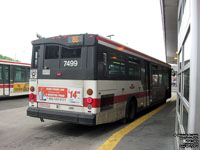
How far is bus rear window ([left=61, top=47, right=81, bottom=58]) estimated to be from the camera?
560 centimetres

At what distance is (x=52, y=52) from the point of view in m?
6.05

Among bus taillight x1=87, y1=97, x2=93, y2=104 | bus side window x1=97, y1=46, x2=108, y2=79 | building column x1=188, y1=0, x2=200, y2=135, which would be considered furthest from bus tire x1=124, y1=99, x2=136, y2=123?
building column x1=188, y1=0, x2=200, y2=135

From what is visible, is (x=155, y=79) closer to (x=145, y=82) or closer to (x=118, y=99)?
(x=145, y=82)

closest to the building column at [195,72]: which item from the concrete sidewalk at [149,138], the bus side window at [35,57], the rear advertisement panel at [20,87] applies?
the concrete sidewalk at [149,138]

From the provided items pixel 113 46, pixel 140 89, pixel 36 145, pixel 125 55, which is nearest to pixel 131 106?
pixel 140 89

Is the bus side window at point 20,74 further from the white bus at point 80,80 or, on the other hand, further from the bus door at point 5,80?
Answer: the white bus at point 80,80

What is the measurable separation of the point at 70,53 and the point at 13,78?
401 inches

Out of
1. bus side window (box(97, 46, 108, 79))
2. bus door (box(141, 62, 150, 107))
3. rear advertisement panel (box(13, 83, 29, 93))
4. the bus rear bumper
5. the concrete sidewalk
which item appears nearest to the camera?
the concrete sidewalk

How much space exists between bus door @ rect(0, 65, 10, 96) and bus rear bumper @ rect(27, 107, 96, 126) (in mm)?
8703

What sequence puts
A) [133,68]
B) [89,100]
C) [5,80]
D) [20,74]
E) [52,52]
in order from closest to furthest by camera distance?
[89,100] < [52,52] < [133,68] < [5,80] < [20,74]

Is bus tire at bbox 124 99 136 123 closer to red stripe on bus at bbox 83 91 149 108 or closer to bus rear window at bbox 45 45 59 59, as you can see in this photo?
red stripe on bus at bbox 83 91 149 108

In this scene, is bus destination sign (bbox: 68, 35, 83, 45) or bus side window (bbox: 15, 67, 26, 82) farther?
bus side window (bbox: 15, 67, 26, 82)

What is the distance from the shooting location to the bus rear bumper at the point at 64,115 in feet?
16.7

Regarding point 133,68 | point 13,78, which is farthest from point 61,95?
point 13,78
